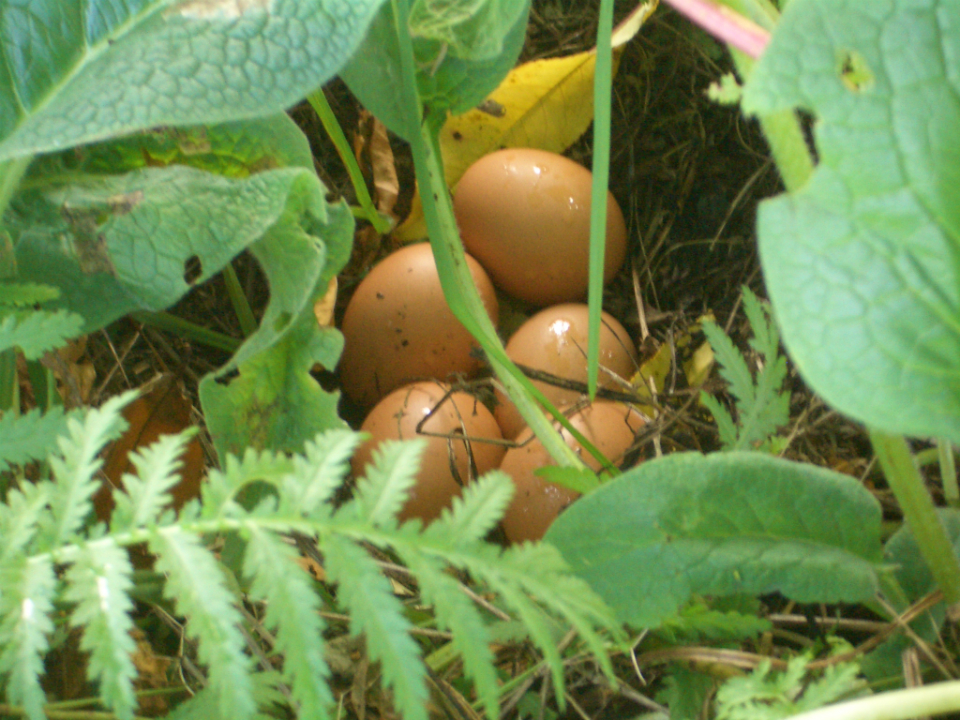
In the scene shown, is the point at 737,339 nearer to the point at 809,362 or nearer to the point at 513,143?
the point at 513,143

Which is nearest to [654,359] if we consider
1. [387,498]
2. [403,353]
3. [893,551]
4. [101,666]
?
[403,353]

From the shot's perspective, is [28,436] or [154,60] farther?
[154,60]

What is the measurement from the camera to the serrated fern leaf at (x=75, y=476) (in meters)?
0.39

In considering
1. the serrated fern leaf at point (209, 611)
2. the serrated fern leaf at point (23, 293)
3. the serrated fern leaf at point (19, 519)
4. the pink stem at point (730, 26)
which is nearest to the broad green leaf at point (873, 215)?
the pink stem at point (730, 26)

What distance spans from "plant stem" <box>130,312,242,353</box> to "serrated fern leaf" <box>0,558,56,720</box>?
576mm

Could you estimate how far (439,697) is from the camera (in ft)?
1.83

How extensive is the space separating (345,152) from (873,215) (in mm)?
727

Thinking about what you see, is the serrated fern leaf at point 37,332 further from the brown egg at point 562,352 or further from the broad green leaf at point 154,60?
the brown egg at point 562,352

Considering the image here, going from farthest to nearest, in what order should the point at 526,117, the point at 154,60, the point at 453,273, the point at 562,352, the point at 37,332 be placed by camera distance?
the point at 526,117
the point at 562,352
the point at 453,273
the point at 154,60
the point at 37,332

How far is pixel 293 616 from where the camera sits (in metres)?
0.34

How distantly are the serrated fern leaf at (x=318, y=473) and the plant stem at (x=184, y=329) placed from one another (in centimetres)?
62

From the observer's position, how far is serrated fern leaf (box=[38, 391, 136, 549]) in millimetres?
390

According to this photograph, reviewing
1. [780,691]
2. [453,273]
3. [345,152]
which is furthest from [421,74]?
[780,691]

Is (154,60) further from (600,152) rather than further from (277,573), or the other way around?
(277,573)
